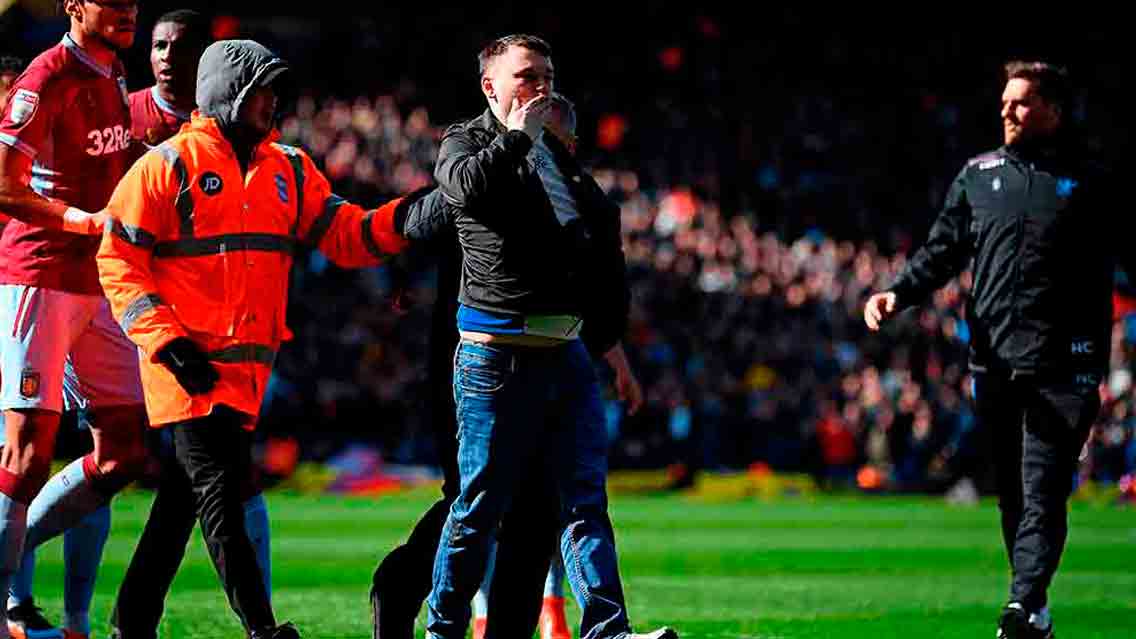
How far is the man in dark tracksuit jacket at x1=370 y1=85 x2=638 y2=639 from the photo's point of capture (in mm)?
7020

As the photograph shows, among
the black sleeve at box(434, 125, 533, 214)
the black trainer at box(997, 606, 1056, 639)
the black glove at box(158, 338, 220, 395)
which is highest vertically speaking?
the black sleeve at box(434, 125, 533, 214)

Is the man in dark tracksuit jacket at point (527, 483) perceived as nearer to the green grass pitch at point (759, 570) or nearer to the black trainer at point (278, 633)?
the black trainer at point (278, 633)

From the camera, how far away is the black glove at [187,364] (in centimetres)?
650

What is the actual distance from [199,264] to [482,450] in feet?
3.81

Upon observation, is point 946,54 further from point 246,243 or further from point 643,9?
point 246,243

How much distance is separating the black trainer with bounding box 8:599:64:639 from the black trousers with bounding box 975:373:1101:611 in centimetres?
410

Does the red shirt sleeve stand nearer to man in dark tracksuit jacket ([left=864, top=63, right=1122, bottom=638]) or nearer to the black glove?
the black glove

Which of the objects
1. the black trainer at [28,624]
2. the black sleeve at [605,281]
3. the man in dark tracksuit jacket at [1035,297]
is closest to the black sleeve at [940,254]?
the man in dark tracksuit jacket at [1035,297]

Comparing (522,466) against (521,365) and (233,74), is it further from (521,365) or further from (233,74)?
(233,74)

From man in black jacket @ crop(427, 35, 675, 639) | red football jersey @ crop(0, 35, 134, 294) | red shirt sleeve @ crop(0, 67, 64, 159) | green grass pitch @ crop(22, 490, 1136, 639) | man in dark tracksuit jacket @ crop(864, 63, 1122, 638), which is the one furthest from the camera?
green grass pitch @ crop(22, 490, 1136, 639)

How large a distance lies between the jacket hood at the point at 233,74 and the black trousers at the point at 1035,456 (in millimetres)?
3697

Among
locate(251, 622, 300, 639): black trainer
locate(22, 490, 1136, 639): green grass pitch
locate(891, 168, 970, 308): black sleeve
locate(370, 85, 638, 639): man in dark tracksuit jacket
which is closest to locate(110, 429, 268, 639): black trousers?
locate(251, 622, 300, 639): black trainer

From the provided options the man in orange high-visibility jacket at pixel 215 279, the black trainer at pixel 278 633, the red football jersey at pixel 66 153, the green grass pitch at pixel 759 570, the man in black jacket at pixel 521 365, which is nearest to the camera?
the black trainer at pixel 278 633

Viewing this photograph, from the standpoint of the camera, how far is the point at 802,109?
111 feet
